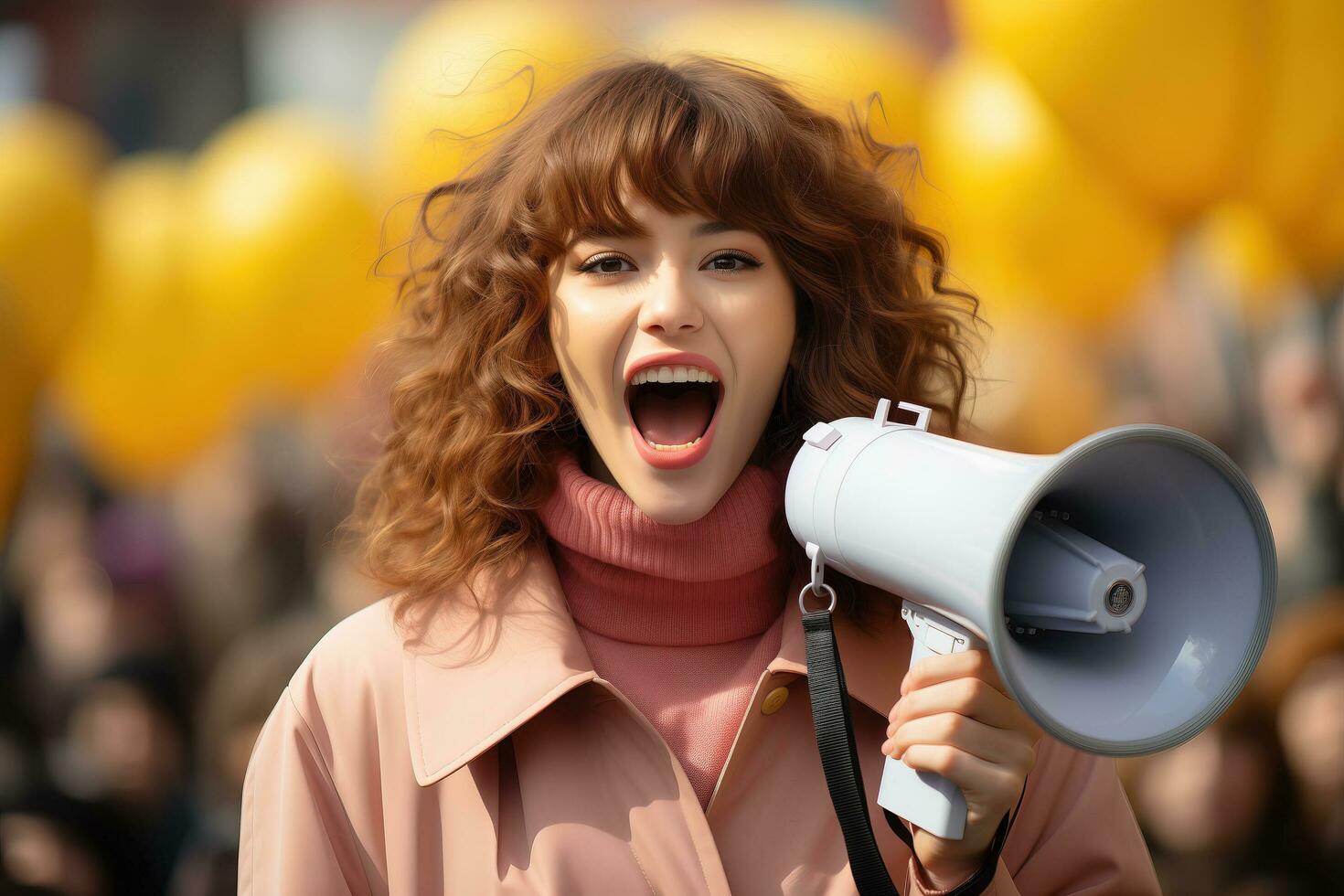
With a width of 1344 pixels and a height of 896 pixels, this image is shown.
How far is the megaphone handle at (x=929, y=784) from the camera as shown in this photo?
156 centimetres

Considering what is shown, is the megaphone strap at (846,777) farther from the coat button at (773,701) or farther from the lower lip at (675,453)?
the lower lip at (675,453)

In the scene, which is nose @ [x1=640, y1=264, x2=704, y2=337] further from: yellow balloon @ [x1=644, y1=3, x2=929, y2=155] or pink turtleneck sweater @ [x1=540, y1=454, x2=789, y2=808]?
yellow balloon @ [x1=644, y1=3, x2=929, y2=155]

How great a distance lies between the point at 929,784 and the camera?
1582mm

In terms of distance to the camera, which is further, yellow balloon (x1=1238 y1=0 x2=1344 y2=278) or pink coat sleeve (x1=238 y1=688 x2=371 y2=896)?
yellow balloon (x1=1238 y1=0 x2=1344 y2=278)

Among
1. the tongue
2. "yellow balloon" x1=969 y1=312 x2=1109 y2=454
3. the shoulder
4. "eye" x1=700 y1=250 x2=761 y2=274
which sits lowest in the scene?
"yellow balloon" x1=969 y1=312 x2=1109 y2=454

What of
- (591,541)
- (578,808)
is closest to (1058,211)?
(591,541)

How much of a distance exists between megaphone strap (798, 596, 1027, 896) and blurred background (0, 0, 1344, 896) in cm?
202

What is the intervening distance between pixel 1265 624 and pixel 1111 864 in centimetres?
60

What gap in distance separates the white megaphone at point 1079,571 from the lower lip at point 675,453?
0.76 feet

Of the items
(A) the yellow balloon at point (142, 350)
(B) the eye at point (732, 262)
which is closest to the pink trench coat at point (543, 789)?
(B) the eye at point (732, 262)

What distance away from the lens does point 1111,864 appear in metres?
1.89

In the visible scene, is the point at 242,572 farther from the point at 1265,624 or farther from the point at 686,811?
the point at 1265,624

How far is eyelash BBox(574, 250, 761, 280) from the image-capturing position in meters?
1.81

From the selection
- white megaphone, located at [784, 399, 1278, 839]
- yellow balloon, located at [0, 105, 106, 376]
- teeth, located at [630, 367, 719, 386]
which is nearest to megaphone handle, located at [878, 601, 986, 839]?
white megaphone, located at [784, 399, 1278, 839]
